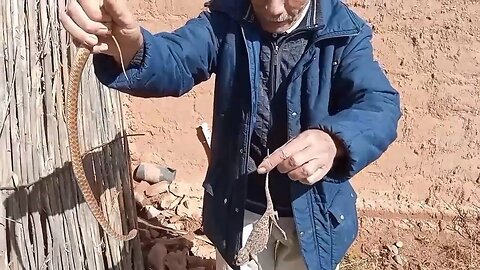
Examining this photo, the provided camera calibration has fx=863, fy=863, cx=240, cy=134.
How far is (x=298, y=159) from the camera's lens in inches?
63.0

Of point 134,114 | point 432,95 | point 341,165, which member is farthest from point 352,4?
point 341,165

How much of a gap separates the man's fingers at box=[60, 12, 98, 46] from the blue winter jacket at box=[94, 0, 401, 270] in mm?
146

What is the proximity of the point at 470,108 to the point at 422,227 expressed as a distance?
0.52 m

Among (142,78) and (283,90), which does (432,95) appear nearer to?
(283,90)

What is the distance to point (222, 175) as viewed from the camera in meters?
2.15

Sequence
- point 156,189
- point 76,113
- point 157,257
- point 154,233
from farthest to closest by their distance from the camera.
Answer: point 156,189, point 154,233, point 157,257, point 76,113

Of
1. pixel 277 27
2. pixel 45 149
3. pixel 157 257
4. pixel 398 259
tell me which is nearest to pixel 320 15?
pixel 277 27

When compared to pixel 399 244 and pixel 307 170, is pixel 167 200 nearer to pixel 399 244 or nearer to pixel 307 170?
pixel 399 244

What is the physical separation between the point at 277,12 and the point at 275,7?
0.01 metres

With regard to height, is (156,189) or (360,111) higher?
(360,111)

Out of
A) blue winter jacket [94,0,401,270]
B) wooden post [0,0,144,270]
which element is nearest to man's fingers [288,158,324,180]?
blue winter jacket [94,0,401,270]

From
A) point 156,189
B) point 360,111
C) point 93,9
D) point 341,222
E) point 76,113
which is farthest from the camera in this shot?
point 156,189

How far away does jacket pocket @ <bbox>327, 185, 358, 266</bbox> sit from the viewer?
2127mm

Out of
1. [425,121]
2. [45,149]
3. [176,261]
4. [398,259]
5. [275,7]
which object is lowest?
[398,259]
